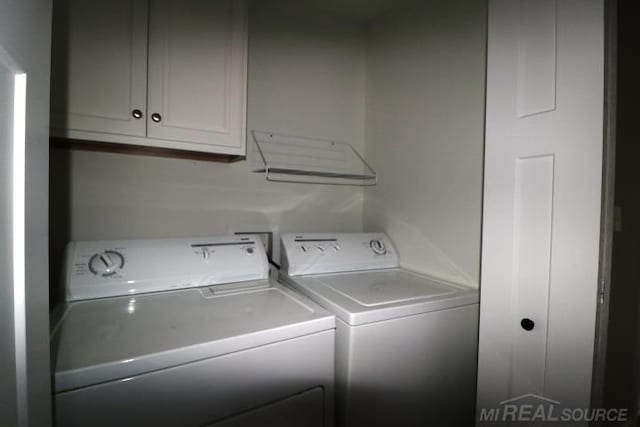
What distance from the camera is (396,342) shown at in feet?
3.35

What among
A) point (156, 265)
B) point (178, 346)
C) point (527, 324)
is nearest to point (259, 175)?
point (156, 265)

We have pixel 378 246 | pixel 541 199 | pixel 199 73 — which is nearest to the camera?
pixel 541 199

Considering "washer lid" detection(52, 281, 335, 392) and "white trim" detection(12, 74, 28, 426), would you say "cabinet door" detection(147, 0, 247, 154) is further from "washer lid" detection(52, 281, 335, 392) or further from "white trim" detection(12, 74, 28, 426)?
"white trim" detection(12, 74, 28, 426)

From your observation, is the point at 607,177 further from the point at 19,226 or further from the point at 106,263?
the point at 106,263

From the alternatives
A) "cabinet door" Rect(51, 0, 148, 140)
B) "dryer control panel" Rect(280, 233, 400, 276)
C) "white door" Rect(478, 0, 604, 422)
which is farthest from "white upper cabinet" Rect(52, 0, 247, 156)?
"white door" Rect(478, 0, 604, 422)

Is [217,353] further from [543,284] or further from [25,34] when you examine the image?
[543,284]

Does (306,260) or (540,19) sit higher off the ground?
(540,19)

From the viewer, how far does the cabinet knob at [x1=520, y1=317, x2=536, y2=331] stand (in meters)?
1.02

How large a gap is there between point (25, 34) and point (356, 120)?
179 cm

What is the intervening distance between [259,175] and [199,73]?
0.62 metres

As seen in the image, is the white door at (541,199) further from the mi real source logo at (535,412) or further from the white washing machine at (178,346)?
the white washing machine at (178,346)

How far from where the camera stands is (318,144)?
1.89 m

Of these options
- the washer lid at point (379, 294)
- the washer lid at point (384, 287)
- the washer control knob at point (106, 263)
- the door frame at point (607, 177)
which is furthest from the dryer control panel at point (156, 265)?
the door frame at point (607, 177)

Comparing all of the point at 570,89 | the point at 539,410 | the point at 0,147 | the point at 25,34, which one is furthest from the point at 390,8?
the point at 539,410
